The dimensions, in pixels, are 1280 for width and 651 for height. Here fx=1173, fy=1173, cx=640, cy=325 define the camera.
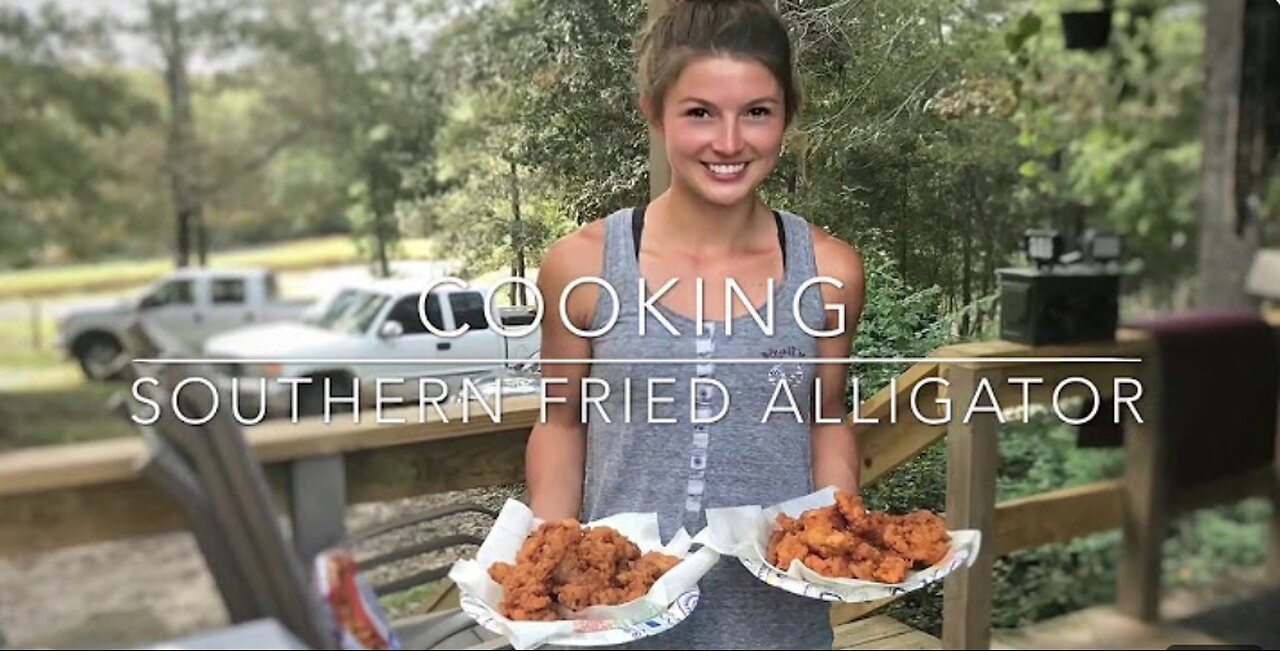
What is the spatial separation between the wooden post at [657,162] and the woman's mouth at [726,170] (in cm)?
5

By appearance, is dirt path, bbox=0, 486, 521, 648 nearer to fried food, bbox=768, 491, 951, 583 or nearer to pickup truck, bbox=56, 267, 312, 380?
pickup truck, bbox=56, 267, 312, 380

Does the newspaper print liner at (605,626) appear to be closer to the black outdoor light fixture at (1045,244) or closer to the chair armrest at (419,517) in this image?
the chair armrest at (419,517)

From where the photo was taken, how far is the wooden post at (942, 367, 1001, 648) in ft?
4.87

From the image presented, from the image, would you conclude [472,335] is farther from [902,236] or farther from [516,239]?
[902,236]

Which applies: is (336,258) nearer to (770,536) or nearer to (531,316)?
(531,316)

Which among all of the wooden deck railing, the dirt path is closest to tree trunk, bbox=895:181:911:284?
the wooden deck railing

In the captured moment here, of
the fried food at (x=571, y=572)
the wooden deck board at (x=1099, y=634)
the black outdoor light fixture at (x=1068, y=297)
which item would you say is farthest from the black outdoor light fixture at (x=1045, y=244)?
the fried food at (x=571, y=572)

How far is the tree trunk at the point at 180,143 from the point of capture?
4.28 ft

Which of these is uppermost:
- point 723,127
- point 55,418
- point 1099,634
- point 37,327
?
point 723,127

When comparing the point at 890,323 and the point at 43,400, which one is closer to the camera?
the point at 43,400

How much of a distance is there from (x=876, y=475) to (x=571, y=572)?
1.37 ft

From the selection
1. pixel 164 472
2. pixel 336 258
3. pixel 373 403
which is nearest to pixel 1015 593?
pixel 373 403

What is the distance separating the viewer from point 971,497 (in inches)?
59.7

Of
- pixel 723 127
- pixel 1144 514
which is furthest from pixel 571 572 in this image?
pixel 1144 514
